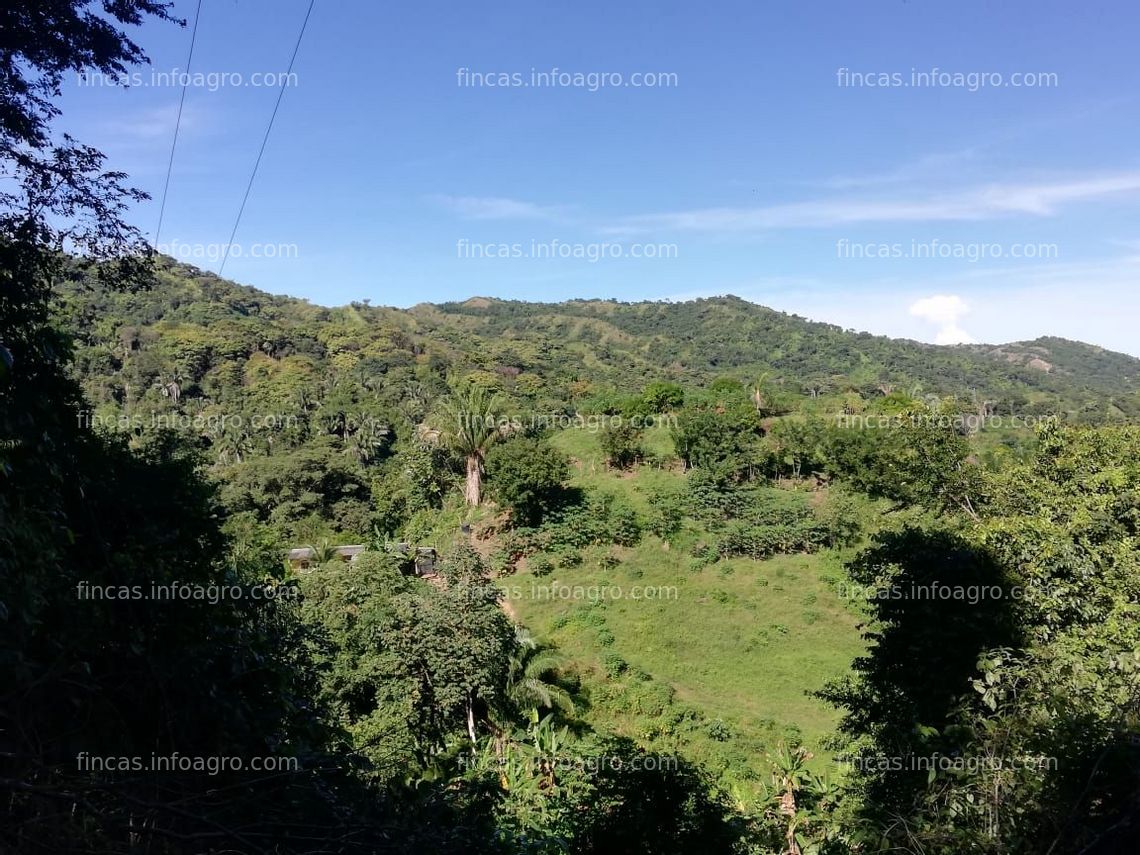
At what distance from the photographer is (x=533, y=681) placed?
46.5 feet

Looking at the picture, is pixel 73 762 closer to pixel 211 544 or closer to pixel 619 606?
pixel 211 544

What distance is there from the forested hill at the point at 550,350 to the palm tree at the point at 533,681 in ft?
34.1

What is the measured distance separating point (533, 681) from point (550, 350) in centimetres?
9823

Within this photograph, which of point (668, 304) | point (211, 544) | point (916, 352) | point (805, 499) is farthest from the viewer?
point (668, 304)

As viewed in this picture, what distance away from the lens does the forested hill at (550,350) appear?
59219mm

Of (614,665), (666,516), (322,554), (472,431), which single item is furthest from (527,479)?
(614,665)

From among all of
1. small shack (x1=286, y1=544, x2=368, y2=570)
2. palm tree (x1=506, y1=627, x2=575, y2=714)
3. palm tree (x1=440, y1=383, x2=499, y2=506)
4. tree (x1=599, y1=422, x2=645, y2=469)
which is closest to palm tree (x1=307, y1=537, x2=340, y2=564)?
small shack (x1=286, y1=544, x2=368, y2=570)

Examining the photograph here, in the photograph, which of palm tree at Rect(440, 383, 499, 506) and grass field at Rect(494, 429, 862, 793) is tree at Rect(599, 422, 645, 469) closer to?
grass field at Rect(494, 429, 862, 793)

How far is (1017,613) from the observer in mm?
9641

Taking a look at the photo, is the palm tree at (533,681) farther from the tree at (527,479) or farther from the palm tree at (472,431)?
the palm tree at (472,431)

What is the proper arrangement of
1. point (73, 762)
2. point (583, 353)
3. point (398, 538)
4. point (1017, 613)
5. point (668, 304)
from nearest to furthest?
point (73, 762) → point (1017, 613) → point (398, 538) → point (583, 353) → point (668, 304)

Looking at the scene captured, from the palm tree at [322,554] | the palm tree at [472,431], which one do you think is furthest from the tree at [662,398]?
the palm tree at [322,554]

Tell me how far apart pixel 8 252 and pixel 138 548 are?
3.03 meters

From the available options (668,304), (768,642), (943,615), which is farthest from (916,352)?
(943,615)
